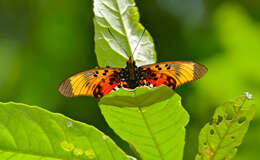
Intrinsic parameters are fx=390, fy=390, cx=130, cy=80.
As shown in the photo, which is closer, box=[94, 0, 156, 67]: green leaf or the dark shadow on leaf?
the dark shadow on leaf

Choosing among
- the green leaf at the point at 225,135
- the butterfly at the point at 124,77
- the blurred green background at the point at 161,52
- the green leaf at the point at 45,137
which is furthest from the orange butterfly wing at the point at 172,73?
the blurred green background at the point at 161,52

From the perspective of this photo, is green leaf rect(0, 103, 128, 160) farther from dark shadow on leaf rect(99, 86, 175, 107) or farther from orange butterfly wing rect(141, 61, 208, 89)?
orange butterfly wing rect(141, 61, 208, 89)

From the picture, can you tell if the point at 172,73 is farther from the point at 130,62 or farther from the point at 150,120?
the point at 150,120

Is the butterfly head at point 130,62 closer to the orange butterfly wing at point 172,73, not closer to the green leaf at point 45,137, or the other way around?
the orange butterfly wing at point 172,73

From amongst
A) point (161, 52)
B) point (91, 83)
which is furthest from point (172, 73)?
point (161, 52)

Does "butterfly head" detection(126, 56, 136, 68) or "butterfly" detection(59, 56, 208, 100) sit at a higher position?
"butterfly head" detection(126, 56, 136, 68)

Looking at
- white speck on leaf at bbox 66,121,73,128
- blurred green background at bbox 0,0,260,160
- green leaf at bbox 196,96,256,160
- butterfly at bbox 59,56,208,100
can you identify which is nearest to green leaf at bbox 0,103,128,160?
white speck on leaf at bbox 66,121,73,128
